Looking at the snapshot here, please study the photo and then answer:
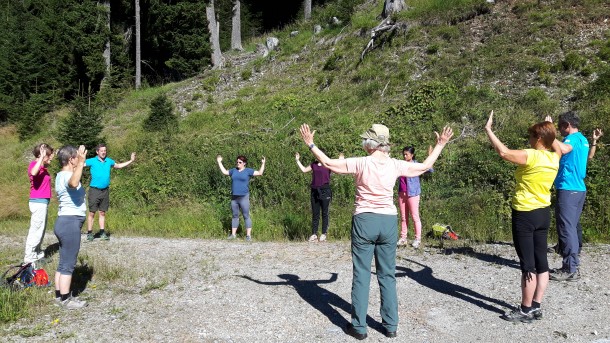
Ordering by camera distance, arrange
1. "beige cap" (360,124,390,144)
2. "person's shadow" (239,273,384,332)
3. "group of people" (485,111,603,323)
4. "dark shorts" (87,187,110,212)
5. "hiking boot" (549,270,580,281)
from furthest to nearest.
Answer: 1. "dark shorts" (87,187,110,212)
2. "hiking boot" (549,270,580,281)
3. "person's shadow" (239,273,384,332)
4. "group of people" (485,111,603,323)
5. "beige cap" (360,124,390,144)

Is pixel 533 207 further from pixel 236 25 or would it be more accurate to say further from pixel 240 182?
pixel 236 25

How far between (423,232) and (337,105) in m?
8.13

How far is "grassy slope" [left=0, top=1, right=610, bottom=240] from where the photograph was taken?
10609 millimetres

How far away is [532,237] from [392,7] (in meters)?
17.5

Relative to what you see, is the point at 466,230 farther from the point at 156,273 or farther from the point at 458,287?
the point at 156,273

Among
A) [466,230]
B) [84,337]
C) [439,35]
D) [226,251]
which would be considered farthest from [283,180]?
[439,35]

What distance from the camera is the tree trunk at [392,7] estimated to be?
20516 millimetres

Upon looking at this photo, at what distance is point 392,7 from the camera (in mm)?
20641

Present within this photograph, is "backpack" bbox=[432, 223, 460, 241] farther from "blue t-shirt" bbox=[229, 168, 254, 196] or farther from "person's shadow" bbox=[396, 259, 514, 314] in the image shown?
"blue t-shirt" bbox=[229, 168, 254, 196]

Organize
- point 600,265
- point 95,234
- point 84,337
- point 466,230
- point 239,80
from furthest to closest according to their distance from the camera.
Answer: point 239,80
point 95,234
point 466,230
point 600,265
point 84,337

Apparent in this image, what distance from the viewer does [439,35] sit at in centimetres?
1794

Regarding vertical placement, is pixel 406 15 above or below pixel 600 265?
above

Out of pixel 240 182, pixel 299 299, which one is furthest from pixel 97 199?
pixel 299 299

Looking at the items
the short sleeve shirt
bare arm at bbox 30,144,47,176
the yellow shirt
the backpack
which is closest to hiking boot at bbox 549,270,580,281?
the yellow shirt
